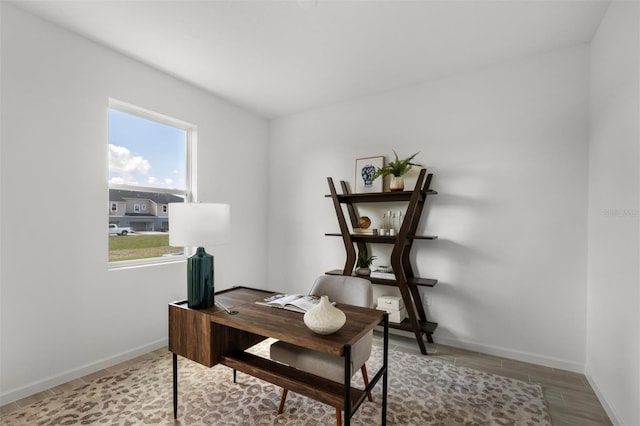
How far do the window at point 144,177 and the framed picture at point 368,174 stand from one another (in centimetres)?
196

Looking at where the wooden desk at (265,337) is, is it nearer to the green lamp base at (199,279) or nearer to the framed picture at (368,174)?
the green lamp base at (199,279)

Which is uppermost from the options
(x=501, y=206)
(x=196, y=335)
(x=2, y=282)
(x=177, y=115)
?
(x=177, y=115)

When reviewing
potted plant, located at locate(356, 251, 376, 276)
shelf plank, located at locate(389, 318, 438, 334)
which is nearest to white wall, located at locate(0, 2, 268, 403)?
potted plant, located at locate(356, 251, 376, 276)

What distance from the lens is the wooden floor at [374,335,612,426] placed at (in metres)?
1.95

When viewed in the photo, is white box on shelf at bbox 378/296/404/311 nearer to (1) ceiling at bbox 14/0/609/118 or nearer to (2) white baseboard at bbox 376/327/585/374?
(2) white baseboard at bbox 376/327/585/374

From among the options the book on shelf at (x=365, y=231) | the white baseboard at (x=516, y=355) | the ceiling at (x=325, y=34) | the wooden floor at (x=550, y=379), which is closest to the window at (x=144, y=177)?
the ceiling at (x=325, y=34)

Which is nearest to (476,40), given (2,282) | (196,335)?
(196,335)

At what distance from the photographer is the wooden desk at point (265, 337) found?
1.39 meters

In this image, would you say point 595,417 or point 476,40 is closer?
point 595,417

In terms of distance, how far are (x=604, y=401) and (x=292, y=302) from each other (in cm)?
224

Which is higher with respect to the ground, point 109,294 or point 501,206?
point 501,206

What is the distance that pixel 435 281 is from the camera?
9.66ft

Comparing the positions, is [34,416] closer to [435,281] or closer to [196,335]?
[196,335]

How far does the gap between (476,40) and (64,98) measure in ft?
11.0
